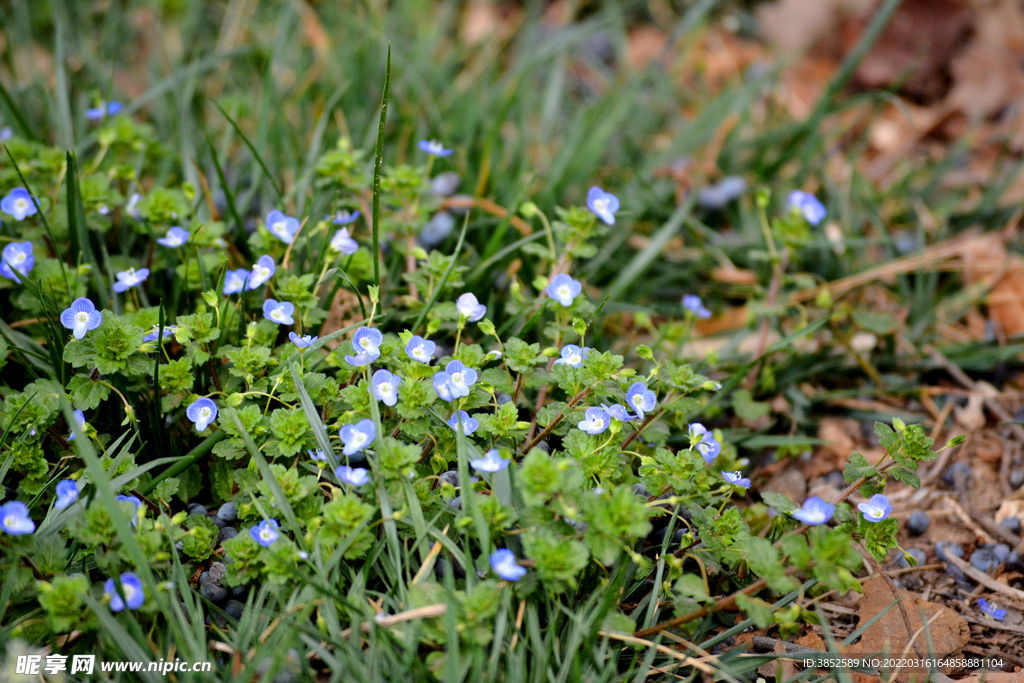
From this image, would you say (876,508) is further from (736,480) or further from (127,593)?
(127,593)

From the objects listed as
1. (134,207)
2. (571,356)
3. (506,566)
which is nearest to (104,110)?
(134,207)

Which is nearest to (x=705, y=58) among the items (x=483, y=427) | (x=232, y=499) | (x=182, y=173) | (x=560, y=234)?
(x=560, y=234)

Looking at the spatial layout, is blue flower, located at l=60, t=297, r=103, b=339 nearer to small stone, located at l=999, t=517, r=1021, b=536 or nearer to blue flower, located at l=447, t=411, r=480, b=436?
blue flower, located at l=447, t=411, r=480, b=436

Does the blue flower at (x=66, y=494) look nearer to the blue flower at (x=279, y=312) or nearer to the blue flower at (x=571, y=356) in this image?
the blue flower at (x=279, y=312)

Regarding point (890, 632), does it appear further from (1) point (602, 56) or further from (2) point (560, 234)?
(1) point (602, 56)

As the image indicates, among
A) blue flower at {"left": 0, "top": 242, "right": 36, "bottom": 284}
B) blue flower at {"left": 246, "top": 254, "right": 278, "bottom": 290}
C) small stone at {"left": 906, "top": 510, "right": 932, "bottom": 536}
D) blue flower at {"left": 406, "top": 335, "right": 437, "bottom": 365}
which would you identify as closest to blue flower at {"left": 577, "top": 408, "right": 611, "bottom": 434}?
blue flower at {"left": 406, "top": 335, "right": 437, "bottom": 365}

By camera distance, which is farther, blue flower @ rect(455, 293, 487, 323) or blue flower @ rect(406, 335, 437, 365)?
blue flower @ rect(455, 293, 487, 323)
